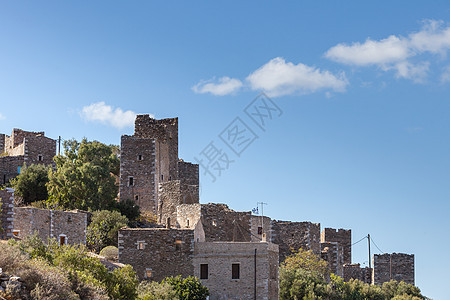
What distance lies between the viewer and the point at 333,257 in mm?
54938

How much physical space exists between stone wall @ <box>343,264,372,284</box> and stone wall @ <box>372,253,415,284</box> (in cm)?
73

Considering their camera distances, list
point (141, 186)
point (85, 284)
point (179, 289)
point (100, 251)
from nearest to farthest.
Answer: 1. point (85, 284)
2. point (179, 289)
3. point (100, 251)
4. point (141, 186)

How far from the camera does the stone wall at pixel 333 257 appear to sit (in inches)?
2140

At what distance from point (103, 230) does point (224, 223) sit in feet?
25.4

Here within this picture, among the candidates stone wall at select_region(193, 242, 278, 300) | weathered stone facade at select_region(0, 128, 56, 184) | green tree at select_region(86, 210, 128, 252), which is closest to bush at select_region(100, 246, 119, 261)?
green tree at select_region(86, 210, 128, 252)

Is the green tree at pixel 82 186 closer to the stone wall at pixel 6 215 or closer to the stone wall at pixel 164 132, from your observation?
the stone wall at pixel 164 132

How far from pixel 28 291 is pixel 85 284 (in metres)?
4.47

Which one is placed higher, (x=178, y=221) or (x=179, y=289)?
(x=178, y=221)

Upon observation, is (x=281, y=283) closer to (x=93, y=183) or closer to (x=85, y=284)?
(x=93, y=183)

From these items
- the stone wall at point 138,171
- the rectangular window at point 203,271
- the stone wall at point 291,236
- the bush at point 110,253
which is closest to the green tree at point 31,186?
the stone wall at point 138,171

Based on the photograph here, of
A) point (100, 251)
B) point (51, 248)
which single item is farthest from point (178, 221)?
point (51, 248)

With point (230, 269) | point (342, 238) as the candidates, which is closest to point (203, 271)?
point (230, 269)

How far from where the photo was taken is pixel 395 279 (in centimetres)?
6153

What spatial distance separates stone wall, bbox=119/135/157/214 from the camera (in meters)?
54.2
